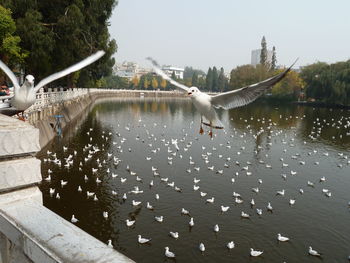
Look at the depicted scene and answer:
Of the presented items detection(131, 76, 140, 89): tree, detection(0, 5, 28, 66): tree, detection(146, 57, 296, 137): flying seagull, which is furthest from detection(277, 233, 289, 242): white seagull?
detection(131, 76, 140, 89): tree

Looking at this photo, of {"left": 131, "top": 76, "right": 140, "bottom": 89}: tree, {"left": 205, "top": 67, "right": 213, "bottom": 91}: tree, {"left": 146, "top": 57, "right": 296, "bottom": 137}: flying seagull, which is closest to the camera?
{"left": 146, "top": 57, "right": 296, "bottom": 137}: flying seagull

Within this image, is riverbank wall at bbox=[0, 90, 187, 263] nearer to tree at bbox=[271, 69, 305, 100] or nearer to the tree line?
the tree line

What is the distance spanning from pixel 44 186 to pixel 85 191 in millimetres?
2254

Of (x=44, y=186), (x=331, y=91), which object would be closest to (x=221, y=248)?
(x=44, y=186)

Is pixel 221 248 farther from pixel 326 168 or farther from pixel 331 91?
pixel 331 91

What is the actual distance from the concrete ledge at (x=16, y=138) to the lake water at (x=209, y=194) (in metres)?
9.44

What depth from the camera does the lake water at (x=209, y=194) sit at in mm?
12141

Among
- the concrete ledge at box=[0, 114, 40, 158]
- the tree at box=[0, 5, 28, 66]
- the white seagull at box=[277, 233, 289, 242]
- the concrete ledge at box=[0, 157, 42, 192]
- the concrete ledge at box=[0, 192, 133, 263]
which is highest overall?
the tree at box=[0, 5, 28, 66]

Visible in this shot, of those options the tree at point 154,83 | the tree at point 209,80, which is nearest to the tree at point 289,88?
the tree at point 209,80

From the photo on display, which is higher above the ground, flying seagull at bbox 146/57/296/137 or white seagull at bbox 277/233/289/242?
flying seagull at bbox 146/57/296/137

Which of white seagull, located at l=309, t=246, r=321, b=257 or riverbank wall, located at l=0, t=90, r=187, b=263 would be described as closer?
riverbank wall, located at l=0, t=90, r=187, b=263

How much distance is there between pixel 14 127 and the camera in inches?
98.4

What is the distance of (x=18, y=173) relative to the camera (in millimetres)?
2625

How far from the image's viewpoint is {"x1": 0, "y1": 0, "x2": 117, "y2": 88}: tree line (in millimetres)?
23109
